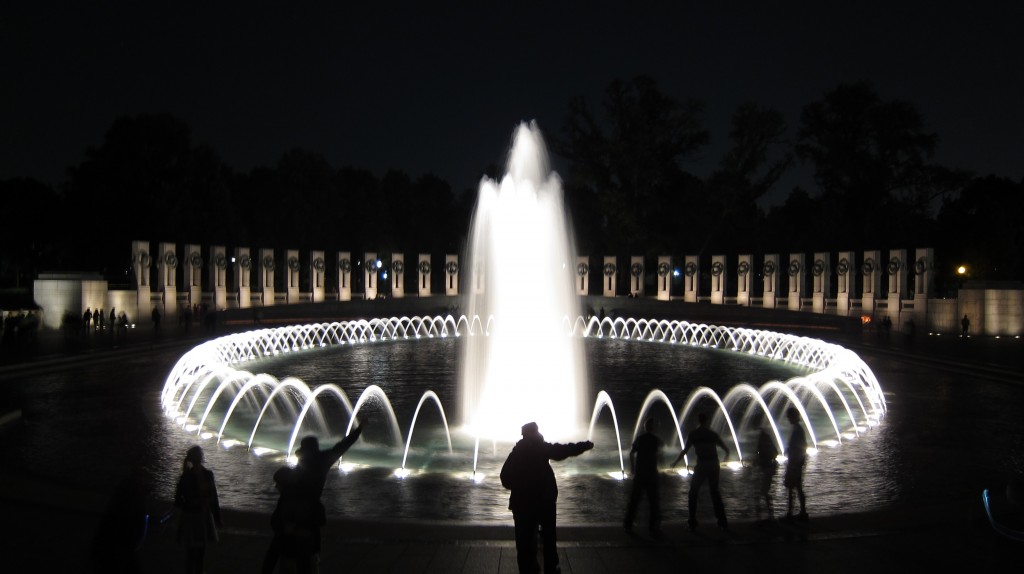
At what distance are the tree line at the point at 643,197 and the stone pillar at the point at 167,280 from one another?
51.9 ft

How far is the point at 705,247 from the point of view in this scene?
235 ft

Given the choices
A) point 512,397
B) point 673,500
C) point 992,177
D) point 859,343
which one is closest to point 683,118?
point 992,177

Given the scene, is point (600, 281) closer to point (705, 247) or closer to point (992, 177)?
point (705, 247)

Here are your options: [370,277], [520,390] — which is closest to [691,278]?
[370,277]

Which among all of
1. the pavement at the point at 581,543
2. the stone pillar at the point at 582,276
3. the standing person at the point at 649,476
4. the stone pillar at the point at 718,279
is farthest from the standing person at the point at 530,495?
the stone pillar at the point at 582,276

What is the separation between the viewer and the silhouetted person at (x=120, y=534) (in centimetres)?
582

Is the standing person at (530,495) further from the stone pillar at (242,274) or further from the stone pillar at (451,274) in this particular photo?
the stone pillar at (451,274)

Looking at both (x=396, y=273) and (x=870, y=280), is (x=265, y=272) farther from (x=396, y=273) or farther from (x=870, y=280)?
(x=870, y=280)

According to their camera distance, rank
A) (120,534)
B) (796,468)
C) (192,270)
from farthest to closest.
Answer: (192,270) → (796,468) → (120,534)

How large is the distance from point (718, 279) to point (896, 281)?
40.5 feet

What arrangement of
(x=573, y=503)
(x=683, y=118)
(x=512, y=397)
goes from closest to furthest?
(x=573, y=503)
(x=512, y=397)
(x=683, y=118)

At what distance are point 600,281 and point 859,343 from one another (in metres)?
43.5

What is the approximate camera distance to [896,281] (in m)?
47.3

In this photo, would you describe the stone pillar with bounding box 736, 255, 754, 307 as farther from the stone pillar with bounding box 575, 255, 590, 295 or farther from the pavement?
the pavement
